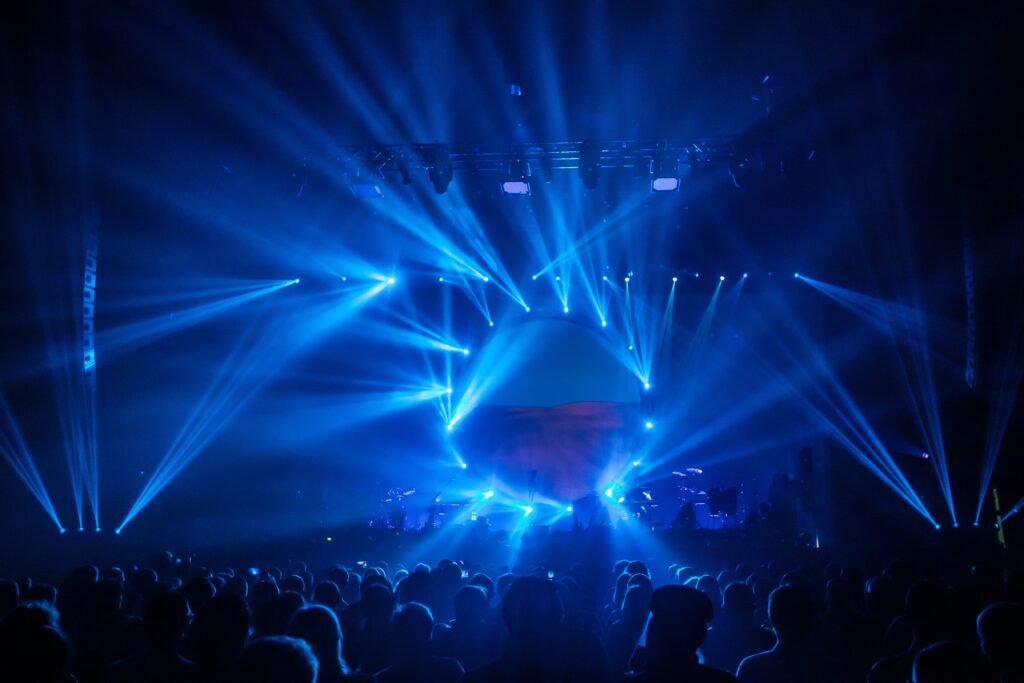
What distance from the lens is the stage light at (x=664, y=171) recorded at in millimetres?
11719

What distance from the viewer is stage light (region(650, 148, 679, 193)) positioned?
11719 millimetres

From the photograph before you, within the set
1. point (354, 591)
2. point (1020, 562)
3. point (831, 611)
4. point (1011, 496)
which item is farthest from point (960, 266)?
point (354, 591)

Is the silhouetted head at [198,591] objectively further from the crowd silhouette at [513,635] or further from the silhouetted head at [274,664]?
the silhouetted head at [274,664]

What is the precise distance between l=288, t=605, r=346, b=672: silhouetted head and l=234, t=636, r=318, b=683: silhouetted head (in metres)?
1.23

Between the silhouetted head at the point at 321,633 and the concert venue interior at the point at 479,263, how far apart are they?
22.6 ft

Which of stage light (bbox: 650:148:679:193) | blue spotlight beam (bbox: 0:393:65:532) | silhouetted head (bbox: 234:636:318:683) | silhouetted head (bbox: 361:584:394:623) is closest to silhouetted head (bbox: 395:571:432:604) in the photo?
silhouetted head (bbox: 361:584:394:623)

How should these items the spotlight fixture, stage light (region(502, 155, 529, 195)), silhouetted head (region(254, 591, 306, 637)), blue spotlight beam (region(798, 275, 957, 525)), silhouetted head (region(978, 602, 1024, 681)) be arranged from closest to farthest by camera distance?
silhouetted head (region(978, 602, 1024, 681)) → silhouetted head (region(254, 591, 306, 637)) → the spotlight fixture → stage light (region(502, 155, 529, 195)) → blue spotlight beam (region(798, 275, 957, 525))

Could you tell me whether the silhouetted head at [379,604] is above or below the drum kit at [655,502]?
above

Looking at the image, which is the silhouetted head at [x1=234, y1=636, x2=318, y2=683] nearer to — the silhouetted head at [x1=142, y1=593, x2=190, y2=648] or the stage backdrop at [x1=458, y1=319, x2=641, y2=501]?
the silhouetted head at [x1=142, y1=593, x2=190, y2=648]

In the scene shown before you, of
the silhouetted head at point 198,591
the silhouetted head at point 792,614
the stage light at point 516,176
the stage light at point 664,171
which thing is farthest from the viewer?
the stage light at point 516,176

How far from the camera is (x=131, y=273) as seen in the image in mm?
11578

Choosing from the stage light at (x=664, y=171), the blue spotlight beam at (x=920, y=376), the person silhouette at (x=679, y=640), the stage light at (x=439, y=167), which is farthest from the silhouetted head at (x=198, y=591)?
the blue spotlight beam at (x=920, y=376)

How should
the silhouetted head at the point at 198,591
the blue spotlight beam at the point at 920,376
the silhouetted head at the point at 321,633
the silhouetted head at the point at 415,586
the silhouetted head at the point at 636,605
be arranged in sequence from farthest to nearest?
1. the blue spotlight beam at the point at 920,376
2. the silhouetted head at the point at 415,586
3. the silhouetted head at the point at 198,591
4. the silhouetted head at the point at 636,605
5. the silhouetted head at the point at 321,633

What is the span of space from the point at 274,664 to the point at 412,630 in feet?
6.66
